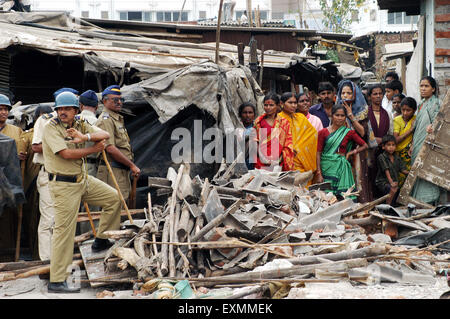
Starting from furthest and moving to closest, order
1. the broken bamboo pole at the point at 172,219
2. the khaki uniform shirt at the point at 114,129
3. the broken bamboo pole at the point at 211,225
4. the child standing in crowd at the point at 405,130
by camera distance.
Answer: the child standing in crowd at the point at 405,130 < the khaki uniform shirt at the point at 114,129 < the broken bamboo pole at the point at 211,225 < the broken bamboo pole at the point at 172,219

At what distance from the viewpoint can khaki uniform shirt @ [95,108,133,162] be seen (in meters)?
6.61

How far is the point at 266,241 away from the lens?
18.2 feet

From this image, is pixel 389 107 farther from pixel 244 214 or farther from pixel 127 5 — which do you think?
pixel 127 5

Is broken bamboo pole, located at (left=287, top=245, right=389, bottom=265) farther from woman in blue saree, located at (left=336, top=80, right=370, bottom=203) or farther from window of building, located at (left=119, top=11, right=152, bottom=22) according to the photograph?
window of building, located at (left=119, top=11, right=152, bottom=22)

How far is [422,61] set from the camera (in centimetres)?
980

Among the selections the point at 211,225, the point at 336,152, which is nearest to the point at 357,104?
Result: the point at 336,152

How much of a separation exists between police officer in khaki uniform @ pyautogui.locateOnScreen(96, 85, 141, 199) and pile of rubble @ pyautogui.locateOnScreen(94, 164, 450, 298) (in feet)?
1.27

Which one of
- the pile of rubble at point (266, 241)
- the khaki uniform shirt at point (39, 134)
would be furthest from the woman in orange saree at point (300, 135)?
the khaki uniform shirt at point (39, 134)

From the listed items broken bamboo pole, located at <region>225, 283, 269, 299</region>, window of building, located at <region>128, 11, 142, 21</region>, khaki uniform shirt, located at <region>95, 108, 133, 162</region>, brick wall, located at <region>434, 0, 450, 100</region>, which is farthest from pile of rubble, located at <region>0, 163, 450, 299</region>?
window of building, located at <region>128, 11, 142, 21</region>

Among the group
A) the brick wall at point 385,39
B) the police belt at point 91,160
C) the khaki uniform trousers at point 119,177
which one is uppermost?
the brick wall at point 385,39

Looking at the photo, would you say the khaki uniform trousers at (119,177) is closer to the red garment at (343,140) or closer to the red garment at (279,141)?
the red garment at (279,141)

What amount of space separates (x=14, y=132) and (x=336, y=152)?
4.16 metres

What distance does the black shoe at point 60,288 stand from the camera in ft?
17.6

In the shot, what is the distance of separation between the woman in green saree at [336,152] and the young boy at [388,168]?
19.5 inches
